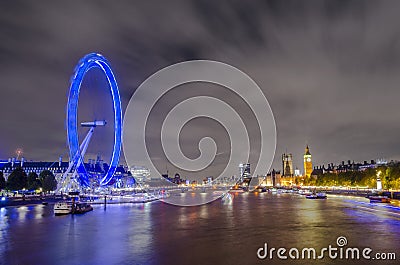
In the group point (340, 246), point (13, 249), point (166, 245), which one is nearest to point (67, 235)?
point (13, 249)

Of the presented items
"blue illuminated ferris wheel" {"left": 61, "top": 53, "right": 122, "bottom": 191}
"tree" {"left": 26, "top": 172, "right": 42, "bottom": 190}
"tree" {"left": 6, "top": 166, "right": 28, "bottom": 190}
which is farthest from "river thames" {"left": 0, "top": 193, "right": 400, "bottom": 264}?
"tree" {"left": 26, "top": 172, "right": 42, "bottom": 190}

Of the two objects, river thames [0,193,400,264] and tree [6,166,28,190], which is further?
tree [6,166,28,190]

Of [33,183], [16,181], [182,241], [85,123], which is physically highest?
[85,123]

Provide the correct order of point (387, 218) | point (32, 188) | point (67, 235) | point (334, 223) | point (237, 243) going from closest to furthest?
point (237, 243)
point (67, 235)
point (334, 223)
point (387, 218)
point (32, 188)

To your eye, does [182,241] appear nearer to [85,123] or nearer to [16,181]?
[85,123]

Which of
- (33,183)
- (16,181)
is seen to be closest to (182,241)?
(16,181)

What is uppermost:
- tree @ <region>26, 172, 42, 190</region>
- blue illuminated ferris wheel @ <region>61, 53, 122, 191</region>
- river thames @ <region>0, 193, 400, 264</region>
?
blue illuminated ferris wheel @ <region>61, 53, 122, 191</region>

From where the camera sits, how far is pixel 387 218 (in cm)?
3219

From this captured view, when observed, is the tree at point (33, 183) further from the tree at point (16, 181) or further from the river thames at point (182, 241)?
the river thames at point (182, 241)

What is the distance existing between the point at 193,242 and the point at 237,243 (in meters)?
2.63

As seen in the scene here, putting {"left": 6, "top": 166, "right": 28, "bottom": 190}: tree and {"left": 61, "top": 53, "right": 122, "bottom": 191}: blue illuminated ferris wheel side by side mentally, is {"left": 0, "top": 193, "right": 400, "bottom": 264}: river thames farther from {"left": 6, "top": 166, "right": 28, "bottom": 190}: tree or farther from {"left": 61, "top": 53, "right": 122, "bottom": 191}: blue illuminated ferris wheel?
{"left": 6, "top": 166, "right": 28, "bottom": 190}: tree

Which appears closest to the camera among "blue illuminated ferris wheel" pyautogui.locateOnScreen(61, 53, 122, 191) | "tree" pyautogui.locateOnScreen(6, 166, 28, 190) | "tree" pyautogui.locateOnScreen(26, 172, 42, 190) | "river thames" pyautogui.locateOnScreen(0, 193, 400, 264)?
"river thames" pyautogui.locateOnScreen(0, 193, 400, 264)

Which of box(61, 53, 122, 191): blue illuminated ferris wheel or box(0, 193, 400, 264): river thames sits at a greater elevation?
box(61, 53, 122, 191): blue illuminated ferris wheel

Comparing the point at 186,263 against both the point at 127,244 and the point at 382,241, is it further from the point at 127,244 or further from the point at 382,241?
the point at 382,241
